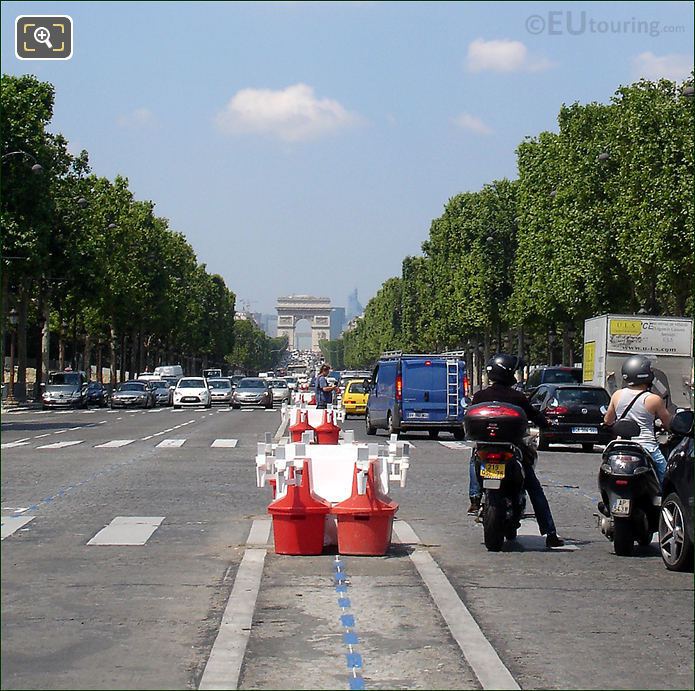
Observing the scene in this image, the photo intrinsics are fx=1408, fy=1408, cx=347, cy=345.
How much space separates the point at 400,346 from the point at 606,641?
130m

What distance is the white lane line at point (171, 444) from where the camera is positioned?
29.8 metres

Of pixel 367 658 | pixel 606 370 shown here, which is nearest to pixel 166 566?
pixel 367 658

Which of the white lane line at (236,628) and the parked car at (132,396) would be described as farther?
the parked car at (132,396)

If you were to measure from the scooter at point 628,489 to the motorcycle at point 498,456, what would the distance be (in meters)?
0.77

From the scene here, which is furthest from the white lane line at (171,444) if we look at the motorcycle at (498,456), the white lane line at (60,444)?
the motorcycle at (498,456)

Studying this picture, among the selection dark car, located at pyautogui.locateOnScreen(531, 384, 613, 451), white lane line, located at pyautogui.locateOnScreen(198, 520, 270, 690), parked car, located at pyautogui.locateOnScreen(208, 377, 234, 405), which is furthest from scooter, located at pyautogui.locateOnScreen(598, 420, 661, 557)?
parked car, located at pyautogui.locateOnScreen(208, 377, 234, 405)

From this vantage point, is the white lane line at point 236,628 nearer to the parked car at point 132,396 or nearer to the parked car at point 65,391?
the parked car at point 65,391

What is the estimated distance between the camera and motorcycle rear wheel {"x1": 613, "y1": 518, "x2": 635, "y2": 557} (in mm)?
12359

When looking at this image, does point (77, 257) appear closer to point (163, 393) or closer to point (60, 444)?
point (163, 393)

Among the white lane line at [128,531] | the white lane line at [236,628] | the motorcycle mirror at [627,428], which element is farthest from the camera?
the white lane line at [128,531]

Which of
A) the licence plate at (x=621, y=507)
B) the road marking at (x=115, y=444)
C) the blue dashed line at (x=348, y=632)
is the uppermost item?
the licence plate at (x=621, y=507)

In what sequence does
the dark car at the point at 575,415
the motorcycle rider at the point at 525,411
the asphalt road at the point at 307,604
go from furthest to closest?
1. the dark car at the point at 575,415
2. the motorcycle rider at the point at 525,411
3. the asphalt road at the point at 307,604

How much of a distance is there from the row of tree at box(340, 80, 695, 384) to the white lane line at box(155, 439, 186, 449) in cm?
1724

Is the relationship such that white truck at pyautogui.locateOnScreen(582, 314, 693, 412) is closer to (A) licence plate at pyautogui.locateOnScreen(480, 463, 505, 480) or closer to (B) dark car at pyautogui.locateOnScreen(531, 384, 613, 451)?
(B) dark car at pyautogui.locateOnScreen(531, 384, 613, 451)
